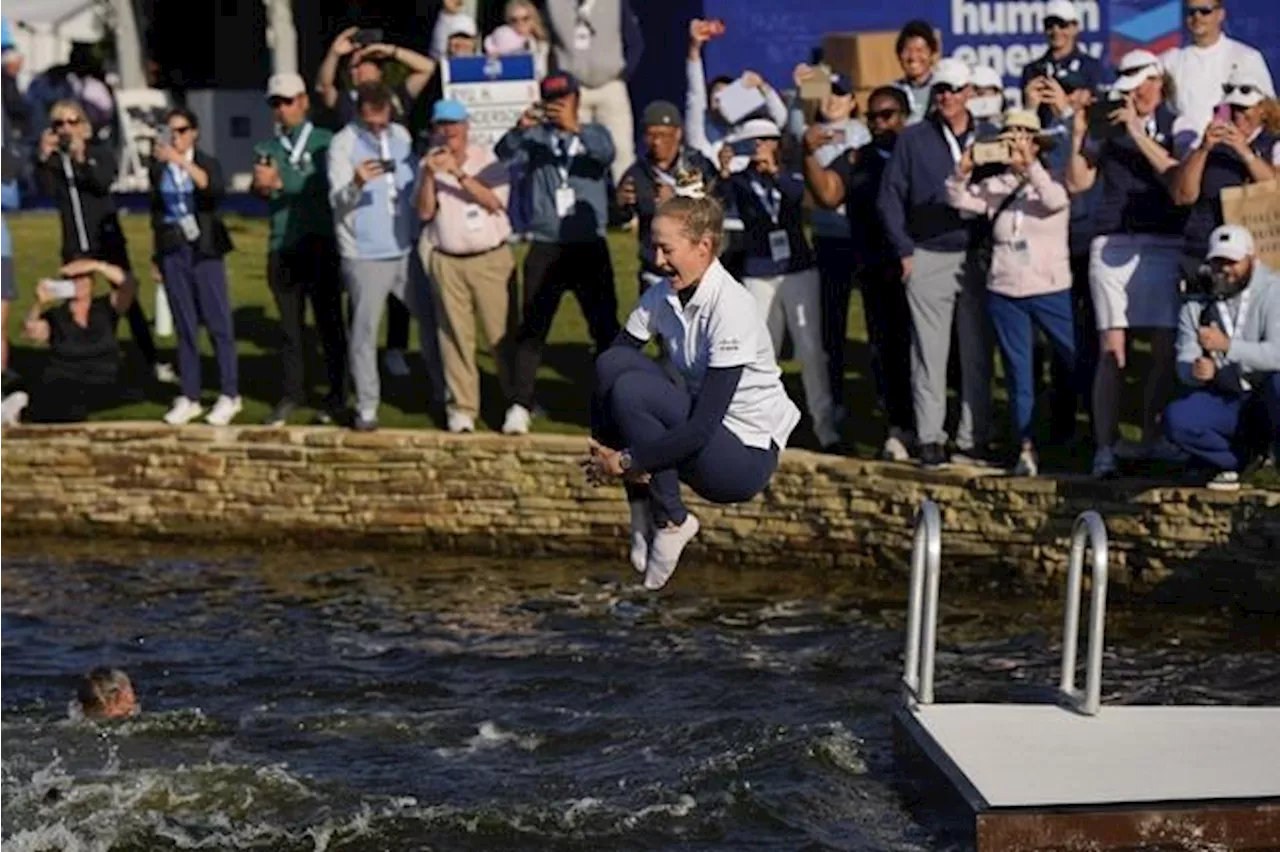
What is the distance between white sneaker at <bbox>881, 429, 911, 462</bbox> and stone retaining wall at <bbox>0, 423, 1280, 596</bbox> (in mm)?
136

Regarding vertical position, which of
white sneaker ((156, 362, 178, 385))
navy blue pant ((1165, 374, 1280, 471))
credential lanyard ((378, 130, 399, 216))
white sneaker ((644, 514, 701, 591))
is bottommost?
white sneaker ((156, 362, 178, 385))

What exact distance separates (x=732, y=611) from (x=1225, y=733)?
5.06 meters

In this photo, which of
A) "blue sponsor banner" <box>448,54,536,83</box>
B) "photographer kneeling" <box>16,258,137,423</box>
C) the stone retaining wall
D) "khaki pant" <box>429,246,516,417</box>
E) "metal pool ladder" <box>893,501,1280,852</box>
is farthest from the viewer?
"blue sponsor banner" <box>448,54,536,83</box>

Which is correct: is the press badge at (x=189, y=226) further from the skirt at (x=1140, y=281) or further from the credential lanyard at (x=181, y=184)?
the skirt at (x=1140, y=281)

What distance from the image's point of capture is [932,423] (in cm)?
1884

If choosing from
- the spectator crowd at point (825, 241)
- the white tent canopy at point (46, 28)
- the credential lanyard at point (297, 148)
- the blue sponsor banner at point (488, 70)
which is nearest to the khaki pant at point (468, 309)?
the spectator crowd at point (825, 241)

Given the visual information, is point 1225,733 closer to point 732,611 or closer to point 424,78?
point 732,611

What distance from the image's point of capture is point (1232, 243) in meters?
17.0

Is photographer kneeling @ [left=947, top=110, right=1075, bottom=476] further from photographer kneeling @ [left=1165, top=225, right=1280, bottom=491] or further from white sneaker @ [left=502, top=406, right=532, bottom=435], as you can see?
white sneaker @ [left=502, top=406, right=532, bottom=435]

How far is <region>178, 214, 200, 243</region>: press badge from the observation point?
20.8 m

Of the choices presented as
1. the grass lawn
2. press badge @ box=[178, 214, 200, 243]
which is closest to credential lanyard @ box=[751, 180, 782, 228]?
the grass lawn

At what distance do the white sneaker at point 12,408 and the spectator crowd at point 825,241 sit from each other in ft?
0.08

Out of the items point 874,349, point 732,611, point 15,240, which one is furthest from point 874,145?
point 15,240

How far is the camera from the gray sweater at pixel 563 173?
19.9 m
